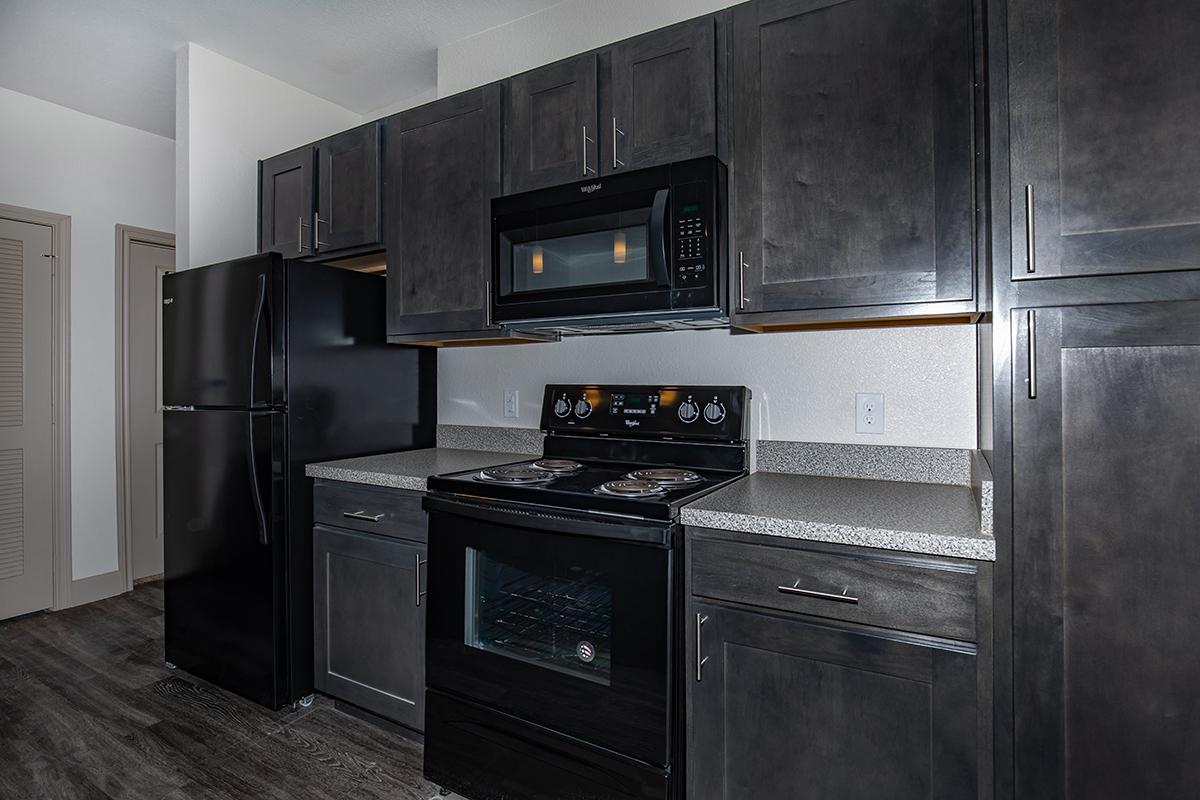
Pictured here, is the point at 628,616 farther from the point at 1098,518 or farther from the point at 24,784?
the point at 24,784

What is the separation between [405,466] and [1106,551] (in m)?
1.93

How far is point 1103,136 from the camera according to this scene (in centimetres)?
116

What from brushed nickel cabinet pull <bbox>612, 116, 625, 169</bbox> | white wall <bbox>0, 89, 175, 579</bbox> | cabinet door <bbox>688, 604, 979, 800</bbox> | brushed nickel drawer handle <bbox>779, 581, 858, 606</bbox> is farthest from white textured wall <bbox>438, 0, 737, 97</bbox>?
white wall <bbox>0, 89, 175, 579</bbox>

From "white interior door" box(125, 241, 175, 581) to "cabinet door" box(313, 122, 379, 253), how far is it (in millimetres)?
1890

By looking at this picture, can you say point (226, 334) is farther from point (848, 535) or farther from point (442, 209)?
point (848, 535)

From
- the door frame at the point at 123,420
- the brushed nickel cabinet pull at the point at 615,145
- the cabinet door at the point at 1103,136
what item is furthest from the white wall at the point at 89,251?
the cabinet door at the point at 1103,136

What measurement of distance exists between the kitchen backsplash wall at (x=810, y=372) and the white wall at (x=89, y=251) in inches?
105

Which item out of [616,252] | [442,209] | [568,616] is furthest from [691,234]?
[568,616]

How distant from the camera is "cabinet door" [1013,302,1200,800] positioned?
112cm

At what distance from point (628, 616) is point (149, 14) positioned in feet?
9.87

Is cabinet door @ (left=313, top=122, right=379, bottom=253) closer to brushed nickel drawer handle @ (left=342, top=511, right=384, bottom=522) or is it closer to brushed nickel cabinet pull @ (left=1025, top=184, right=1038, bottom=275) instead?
brushed nickel drawer handle @ (left=342, top=511, right=384, bottom=522)

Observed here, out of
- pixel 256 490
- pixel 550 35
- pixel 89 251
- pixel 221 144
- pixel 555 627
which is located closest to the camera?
pixel 555 627

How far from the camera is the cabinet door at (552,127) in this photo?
2004 mm

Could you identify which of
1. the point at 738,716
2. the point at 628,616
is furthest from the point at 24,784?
the point at 738,716
